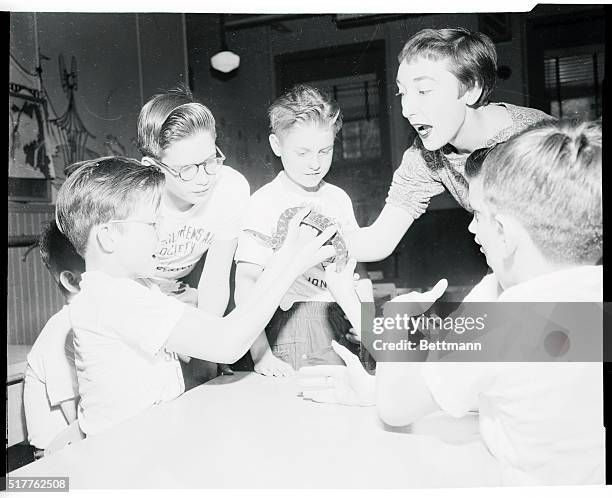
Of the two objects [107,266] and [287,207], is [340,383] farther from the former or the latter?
[107,266]

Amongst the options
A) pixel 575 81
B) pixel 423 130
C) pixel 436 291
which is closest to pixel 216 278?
pixel 436 291

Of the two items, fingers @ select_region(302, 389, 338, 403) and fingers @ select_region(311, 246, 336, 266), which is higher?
fingers @ select_region(311, 246, 336, 266)

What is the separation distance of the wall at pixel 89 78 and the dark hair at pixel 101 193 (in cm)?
4

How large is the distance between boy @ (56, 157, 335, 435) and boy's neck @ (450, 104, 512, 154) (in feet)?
2.07

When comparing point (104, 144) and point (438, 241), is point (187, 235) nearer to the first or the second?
point (104, 144)

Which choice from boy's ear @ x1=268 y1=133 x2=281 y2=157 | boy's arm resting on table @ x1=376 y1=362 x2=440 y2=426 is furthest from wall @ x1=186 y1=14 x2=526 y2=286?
boy's arm resting on table @ x1=376 y1=362 x2=440 y2=426

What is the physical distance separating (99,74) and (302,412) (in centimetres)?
113

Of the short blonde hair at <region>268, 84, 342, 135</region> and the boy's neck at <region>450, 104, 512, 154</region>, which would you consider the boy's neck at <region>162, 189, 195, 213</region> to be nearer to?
the short blonde hair at <region>268, 84, 342, 135</region>

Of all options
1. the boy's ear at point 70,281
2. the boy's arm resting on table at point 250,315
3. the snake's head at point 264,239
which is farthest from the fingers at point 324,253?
the boy's ear at point 70,281

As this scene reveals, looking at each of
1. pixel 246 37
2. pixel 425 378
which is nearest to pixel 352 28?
pixel 246 37

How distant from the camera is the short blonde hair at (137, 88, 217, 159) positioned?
171cm

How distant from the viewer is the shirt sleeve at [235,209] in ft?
5.70

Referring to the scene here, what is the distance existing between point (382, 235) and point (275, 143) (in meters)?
0.41

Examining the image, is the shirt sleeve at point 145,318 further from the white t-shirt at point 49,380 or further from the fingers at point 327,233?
the fingers at point 327,233
